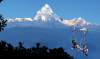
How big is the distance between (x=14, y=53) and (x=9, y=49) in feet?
2.68

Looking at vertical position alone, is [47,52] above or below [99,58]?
above

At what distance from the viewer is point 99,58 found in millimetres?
169750

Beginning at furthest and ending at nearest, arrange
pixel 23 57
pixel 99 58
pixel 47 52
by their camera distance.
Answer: pixel 99 58 < pixel 47 52 < pixel 23 57

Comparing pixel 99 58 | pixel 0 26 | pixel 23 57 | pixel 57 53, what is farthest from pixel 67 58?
pixel 99 58

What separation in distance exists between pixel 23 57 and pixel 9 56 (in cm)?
77

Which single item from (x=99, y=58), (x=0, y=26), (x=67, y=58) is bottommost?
(x=99, y=58)

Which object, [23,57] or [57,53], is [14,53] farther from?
[57,53]

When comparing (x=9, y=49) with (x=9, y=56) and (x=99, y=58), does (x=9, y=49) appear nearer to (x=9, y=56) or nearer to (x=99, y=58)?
(x=9, y=56)

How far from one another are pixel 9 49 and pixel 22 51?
752mm

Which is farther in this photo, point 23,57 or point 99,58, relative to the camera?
point 99,58

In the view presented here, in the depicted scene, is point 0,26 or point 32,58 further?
point 0,26

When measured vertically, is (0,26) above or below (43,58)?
above

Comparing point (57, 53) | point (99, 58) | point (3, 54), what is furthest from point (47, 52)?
point (99, 58)

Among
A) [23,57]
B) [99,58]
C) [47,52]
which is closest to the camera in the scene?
[23,57]
